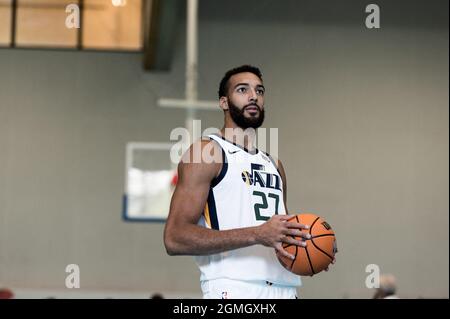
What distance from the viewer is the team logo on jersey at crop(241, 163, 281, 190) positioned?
343 centimetres

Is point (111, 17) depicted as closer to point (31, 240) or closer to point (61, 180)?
point (61, 180)

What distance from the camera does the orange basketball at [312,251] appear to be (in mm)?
3166

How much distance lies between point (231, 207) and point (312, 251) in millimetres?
414

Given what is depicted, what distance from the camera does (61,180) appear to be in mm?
11148

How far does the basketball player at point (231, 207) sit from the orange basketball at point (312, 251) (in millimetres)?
175

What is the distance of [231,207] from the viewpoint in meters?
3.36

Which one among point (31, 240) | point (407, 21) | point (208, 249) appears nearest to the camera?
point (208, 249)

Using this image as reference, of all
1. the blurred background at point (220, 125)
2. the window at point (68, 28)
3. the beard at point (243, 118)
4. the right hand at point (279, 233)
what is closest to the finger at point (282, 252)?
the right hand at point (279, 233)

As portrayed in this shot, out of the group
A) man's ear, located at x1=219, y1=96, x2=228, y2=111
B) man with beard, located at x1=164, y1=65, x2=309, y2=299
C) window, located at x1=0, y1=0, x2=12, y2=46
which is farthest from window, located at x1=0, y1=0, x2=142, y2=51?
man with beard, located at x1=164, y1=65, x2=309, y2=299

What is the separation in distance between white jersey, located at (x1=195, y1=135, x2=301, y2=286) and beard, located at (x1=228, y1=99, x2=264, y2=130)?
13cm

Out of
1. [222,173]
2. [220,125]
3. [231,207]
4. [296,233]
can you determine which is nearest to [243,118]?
[222,173]

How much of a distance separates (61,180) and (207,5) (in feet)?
11.0

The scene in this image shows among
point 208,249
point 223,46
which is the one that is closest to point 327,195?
point 223,46

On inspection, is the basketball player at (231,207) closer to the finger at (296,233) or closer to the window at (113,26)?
the finger at (296,233)
